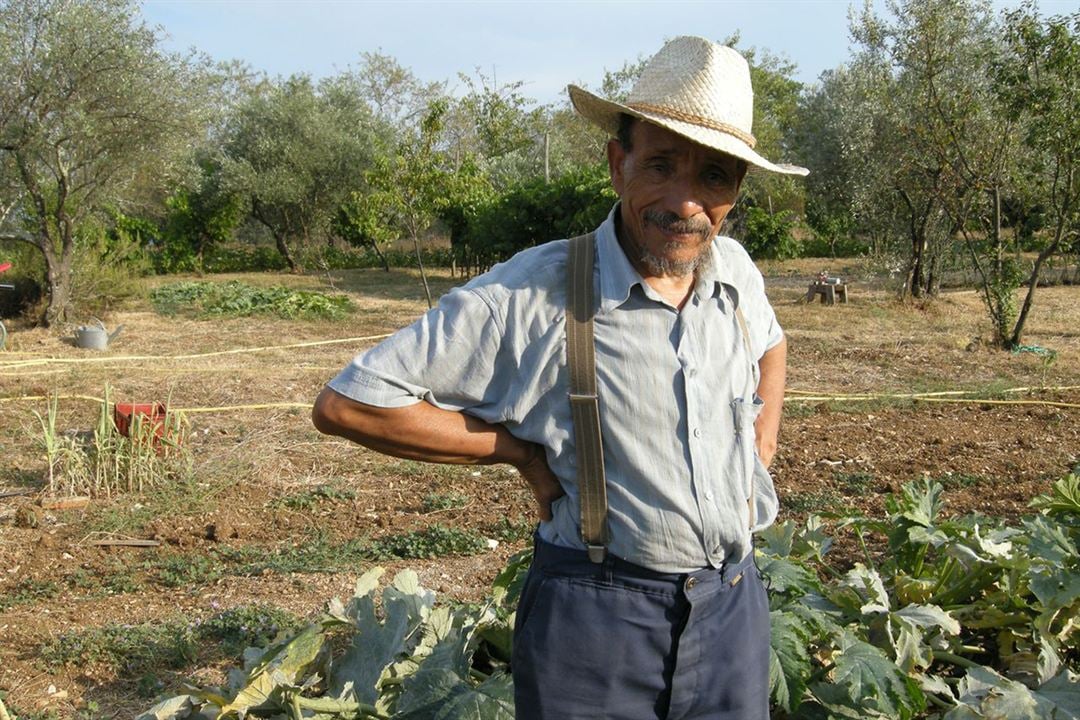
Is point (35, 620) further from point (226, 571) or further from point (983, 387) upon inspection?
point (983, 387)

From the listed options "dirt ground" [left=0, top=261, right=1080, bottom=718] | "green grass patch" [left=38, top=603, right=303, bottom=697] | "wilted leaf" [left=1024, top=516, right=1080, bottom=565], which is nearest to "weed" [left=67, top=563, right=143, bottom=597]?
"dirt ground" [left=0, top=261, right=1080, bottom=718]

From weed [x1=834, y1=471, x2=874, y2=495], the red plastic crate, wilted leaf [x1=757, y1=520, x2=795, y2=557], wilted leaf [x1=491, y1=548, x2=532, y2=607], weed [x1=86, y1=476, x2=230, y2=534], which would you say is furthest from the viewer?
the red plastic crate

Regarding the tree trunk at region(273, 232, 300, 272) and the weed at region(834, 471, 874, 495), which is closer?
the weed at region(834, 471, 874, 495)

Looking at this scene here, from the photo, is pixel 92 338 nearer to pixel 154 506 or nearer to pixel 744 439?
pixel 154 506

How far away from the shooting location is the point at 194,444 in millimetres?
7125

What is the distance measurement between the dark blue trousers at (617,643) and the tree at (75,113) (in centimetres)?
1265

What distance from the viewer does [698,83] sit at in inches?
74.5

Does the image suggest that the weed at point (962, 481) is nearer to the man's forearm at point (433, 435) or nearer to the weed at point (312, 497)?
the weed at point (312, 497)

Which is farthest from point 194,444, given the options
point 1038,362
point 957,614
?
point 1038,362

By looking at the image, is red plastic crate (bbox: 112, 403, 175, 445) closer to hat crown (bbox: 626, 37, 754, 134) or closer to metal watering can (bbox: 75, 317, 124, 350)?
hat crown (bbox: 626, 37, 754, 134)

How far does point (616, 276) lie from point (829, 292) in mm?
14397

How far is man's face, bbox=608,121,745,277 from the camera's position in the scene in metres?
1.88

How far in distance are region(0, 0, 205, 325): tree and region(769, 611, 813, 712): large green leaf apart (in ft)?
40.7

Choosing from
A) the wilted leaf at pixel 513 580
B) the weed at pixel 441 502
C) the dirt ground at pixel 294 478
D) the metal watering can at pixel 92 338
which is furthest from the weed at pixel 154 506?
the metal watering can at pixel 92 338
